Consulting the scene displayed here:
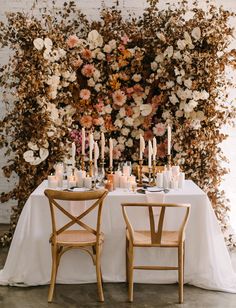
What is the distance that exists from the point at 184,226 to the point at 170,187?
0.70 m

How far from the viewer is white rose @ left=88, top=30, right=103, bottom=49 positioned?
6043mm

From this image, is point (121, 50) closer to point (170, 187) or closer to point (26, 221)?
point (170, 187)

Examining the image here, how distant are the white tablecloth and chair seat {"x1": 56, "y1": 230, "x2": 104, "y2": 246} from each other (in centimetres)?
22

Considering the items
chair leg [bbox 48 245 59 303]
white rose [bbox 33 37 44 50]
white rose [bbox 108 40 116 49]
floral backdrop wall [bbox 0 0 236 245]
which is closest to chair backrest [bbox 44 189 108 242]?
chair leg [bbox 48 245 59 303]

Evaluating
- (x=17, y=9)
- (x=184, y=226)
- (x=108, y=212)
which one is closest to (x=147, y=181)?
(x=108, y=212)

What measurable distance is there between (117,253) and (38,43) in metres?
2.31

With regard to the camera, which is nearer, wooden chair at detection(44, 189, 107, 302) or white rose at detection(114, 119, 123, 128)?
wooden chair at detection(44, 189, 107, 302)

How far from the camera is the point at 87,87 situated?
6301 mm

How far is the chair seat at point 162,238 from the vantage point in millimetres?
4125

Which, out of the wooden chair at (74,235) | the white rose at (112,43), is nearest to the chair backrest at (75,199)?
the wooden chair at (74,235)

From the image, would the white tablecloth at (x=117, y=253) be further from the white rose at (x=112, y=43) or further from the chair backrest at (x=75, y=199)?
the white rose at (x=112, y=43)

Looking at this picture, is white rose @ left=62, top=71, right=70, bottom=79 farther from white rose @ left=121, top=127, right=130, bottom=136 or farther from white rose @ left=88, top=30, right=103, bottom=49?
white rose @ left=121, top=127, right=130, bottom=136

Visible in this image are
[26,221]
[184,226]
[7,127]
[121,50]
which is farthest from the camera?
[121,50]

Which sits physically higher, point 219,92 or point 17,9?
point 17,9
